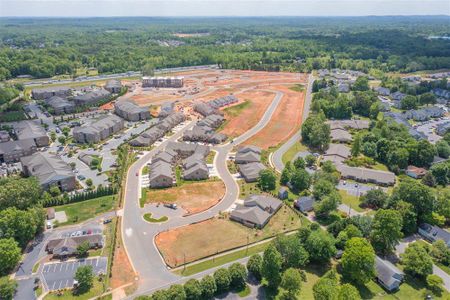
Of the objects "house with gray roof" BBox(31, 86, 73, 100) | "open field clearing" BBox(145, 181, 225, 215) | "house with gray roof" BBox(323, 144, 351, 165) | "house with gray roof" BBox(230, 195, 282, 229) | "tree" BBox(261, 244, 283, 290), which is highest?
"tree" BBox(261, 244, 283, 290)

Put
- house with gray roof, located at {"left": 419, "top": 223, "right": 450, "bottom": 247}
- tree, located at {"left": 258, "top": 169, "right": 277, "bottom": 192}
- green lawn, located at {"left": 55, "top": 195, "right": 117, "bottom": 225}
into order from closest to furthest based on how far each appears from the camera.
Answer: house with gray roof, located at {"left": 419, "top": 223, "right": 450, "bottom": 247}, green lawn, located at {"left": 55, "top": 195, "right": 117, "bottom": 225}, tree, located at {"left": 258, "top": 169, "right": 277, "bottom": 192}

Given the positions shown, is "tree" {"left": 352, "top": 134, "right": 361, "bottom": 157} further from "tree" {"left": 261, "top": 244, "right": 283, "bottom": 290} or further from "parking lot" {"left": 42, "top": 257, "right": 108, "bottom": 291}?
"parking lot" {"left": 42, "top": 257, "right": 108, "bottom": 291}

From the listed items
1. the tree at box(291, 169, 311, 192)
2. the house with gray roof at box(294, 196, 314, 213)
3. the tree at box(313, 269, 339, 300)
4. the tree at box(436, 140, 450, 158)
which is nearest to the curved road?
the tree at box(291, 169, 311, 192)

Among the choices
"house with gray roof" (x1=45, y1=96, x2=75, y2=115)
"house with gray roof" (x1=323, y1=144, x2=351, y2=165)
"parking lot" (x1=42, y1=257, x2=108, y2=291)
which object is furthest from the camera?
"house with gray roof" (x1=45, y1=96, x2=75, y2=115)

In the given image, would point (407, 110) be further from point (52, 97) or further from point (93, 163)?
point (52, 97)

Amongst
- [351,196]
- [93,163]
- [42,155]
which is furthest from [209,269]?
[42,155]

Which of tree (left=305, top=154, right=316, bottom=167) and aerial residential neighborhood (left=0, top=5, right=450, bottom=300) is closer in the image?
aerial residential neighborhood (left=0, top=5, right=450, bottom=300)

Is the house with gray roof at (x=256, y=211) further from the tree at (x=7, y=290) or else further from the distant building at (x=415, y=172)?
the distant building at (x=415, y=172)
